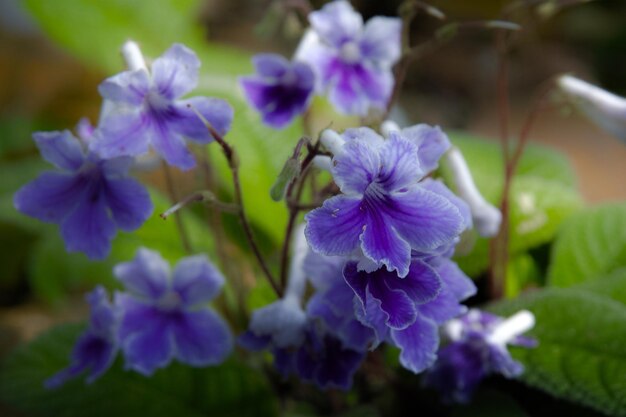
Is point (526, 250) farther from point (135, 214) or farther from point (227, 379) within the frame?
point (135, 214)

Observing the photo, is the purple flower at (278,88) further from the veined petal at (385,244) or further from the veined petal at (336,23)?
the veined petal at (385,244)

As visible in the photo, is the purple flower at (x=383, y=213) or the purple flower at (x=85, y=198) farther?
the purple flower at (x=85, y=198)

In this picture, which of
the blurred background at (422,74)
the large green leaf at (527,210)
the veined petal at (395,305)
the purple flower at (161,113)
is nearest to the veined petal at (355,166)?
the veined petal at (395,305)

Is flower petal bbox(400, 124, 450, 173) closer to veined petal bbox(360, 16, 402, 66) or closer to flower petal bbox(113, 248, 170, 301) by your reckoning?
veined petal bbox(360, 16, 402, 66)

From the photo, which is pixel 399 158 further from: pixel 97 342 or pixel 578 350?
pixel 97 342

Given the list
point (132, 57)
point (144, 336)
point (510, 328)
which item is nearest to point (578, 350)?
point (510, 328)

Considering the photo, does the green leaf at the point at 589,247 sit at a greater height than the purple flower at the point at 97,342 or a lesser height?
lesser
